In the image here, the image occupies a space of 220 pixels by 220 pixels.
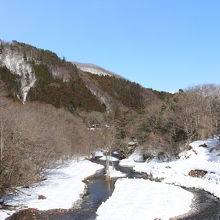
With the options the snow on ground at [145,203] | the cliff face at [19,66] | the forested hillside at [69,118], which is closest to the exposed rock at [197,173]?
the snow on ground at [145,203]

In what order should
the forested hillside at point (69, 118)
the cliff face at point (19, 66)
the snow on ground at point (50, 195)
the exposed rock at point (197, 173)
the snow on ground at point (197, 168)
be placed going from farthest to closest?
the cliff face at point (19, 66) < the exposed rock at point (197, 173) < the snow on ground at point (197, 168) < the forested hillside at point (69, 118) < the snow on ground at point (50, 195)

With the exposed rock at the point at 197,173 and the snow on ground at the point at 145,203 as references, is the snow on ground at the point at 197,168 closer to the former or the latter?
the exposed rock at the point at 197,173

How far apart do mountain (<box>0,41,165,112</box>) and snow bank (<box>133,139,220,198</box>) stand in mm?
82248

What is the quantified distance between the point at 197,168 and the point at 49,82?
119 meters

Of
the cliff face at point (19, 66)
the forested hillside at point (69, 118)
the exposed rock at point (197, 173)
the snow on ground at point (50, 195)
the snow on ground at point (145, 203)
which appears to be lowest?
the snow on ground at point (50, 195)

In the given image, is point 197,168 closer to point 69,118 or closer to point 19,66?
point 69,118

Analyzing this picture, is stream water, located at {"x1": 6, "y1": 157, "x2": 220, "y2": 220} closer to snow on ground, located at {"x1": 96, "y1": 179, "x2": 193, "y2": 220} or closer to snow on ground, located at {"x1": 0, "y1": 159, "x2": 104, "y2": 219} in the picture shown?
snow on ground, located at {"x1": 96, "y1": 179, "x2": 193, "y2": 220}

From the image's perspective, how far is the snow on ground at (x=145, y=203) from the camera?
2012cm

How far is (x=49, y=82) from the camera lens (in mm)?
148000

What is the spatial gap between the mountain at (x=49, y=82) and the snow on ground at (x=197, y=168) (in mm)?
82246

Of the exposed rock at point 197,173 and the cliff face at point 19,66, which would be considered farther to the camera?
the cliff face at point 19,66

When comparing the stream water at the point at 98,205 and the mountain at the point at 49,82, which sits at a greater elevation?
the mountain at the point at 49,82

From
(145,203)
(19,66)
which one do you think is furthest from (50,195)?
(19,66)

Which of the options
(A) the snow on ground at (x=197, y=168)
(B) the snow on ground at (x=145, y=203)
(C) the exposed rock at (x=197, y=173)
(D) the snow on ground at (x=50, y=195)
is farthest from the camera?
(C) the exposed rock at (x=197, y=173)
